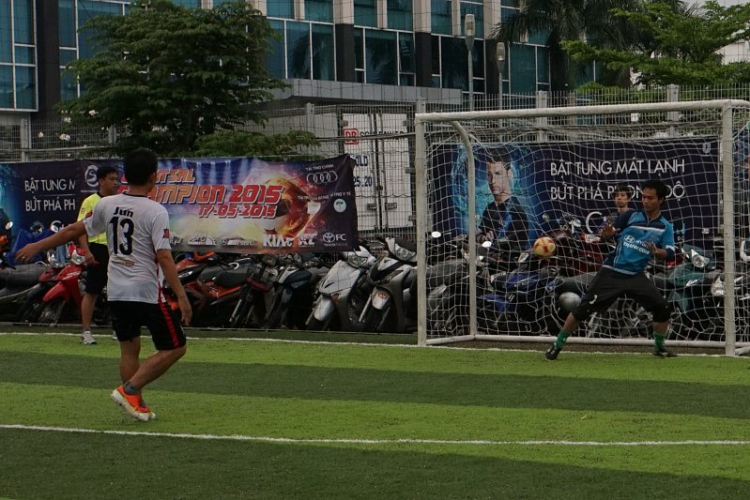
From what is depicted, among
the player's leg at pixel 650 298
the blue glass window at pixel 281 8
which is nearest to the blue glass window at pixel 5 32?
the blue glass window at pixel 281 8

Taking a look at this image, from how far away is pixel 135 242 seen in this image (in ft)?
31.6

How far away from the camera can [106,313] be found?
18516mm

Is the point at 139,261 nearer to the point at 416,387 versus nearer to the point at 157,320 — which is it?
the point at 157,320

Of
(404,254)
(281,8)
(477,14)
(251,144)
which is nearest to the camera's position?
(404,254)

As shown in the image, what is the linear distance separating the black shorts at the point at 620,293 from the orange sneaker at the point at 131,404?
17.0ft

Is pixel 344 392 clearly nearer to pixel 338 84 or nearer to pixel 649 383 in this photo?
pixel 649 383

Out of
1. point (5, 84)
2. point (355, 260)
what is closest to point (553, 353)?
point (355, 260)

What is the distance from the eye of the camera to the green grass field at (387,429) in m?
7.35

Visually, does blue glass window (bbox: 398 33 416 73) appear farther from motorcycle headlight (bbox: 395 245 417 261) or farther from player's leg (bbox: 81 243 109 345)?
player's leg (bbox: 81 243 109 345)

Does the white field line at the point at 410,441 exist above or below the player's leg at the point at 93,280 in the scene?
below

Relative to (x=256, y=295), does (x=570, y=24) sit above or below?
above

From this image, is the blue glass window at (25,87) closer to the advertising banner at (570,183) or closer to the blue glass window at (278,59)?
the blue glass window at (278,59)

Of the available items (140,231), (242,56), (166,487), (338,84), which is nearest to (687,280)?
(140,231)

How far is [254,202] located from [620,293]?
6.02 m
